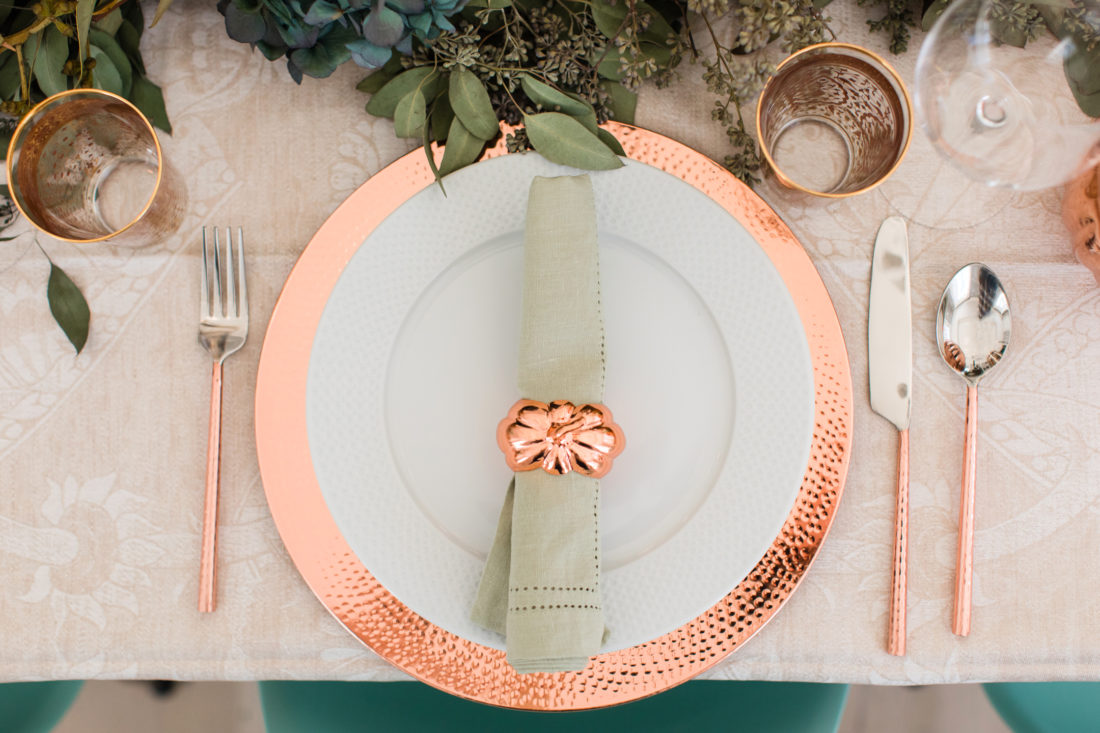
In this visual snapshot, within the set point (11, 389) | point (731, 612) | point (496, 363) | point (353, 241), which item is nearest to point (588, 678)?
point (731, 612)

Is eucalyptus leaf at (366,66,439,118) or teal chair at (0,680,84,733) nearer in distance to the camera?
eucalyptus leaf at (366,66,439,118)

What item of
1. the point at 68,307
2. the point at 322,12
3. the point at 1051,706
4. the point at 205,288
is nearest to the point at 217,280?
the point at 205,288

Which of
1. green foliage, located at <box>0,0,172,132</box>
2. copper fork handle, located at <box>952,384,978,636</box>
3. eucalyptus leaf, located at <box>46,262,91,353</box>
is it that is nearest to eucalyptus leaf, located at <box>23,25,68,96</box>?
green foliage, located at <box>0,0,172,132</box>

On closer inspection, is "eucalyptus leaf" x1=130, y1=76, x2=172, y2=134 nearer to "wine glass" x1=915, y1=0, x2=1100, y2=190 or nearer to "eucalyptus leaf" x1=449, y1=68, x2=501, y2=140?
"eucalyptus leaf" x1=449, y1=68, x2=501, y2=140

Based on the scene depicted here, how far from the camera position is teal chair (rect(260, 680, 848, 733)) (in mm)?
606

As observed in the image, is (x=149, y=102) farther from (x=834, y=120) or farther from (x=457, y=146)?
(x=834, y=120)

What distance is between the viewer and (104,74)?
0.46 metres

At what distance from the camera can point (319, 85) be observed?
1.64 ft

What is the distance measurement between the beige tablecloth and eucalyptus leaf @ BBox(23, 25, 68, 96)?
0.22 feet

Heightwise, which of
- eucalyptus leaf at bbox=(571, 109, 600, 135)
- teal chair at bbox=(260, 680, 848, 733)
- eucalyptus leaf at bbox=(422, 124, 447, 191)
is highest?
eucalyptus leaf at bbox=(571, 109, 600, 135)

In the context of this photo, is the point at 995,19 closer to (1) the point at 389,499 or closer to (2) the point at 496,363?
(2) the point at 496,363

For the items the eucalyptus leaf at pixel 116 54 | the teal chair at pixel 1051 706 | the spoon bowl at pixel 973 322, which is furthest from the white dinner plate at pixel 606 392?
the teal chair at pixel 1051 706

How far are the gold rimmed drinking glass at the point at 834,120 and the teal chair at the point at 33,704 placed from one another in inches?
33.8

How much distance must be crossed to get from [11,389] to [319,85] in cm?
33
